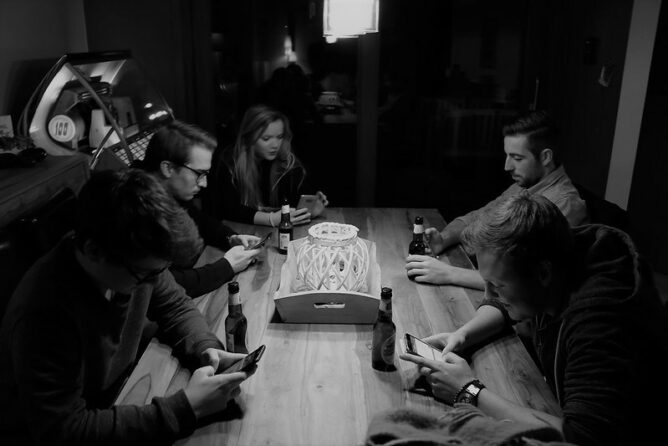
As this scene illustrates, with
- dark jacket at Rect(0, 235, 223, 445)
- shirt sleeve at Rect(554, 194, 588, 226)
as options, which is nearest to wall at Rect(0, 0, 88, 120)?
dark jacket at Rect(0, 235, 223, 445)

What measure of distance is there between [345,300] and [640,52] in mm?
2976

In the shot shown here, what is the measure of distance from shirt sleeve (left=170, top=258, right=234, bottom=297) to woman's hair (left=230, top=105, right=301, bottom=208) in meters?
1.03

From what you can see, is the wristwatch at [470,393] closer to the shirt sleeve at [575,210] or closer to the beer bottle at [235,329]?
the beer bottle at [235,329]

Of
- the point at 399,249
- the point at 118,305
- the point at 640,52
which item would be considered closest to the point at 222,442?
the point at 118,305

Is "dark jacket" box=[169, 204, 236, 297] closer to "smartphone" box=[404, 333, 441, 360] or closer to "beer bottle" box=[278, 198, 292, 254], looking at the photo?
"beer bottle" box=[278, 198, 292, 254]

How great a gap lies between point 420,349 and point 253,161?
188 centimetres

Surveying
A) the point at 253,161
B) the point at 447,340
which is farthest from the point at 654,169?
the point at 447,340

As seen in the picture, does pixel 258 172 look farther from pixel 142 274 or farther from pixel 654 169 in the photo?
pixel 654 169

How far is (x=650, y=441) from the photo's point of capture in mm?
1232

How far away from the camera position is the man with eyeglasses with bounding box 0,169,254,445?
1166 millimetres

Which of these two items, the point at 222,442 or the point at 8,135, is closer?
the point at 222,442

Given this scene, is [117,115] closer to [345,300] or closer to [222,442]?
[345,300]

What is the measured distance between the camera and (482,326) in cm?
168

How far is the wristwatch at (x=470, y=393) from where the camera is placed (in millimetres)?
1340
